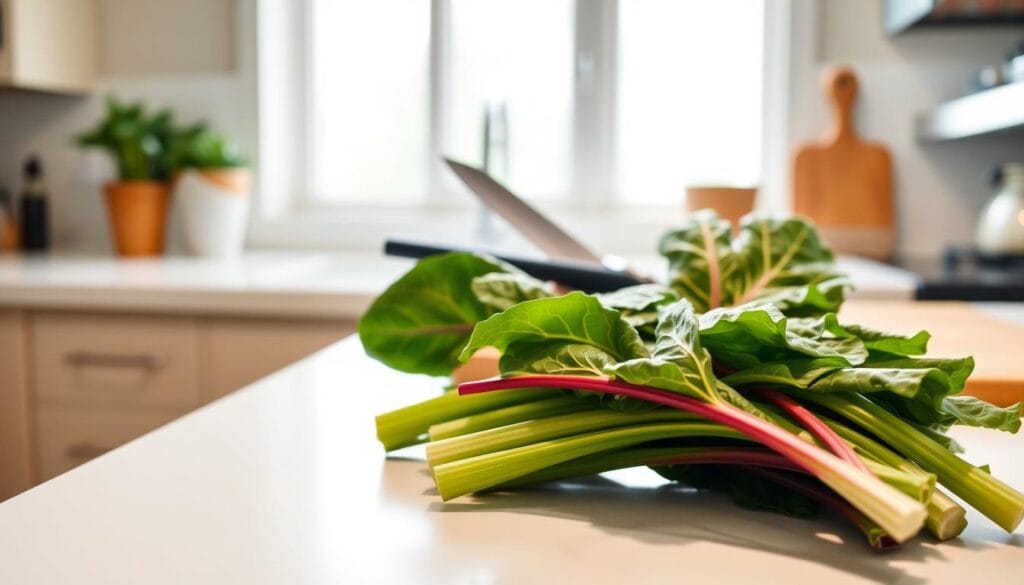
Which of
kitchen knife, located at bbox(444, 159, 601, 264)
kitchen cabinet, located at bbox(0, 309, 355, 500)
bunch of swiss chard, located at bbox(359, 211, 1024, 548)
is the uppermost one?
kitchen knife, located at bbox(444, 159, 601, 264)

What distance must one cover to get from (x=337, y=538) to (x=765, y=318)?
0.76 ft

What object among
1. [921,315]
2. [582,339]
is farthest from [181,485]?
[921,315]

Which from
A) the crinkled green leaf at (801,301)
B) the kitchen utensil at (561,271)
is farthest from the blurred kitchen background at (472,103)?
the crinkled green leaf at (801,301)

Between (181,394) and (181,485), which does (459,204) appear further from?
(181,485)

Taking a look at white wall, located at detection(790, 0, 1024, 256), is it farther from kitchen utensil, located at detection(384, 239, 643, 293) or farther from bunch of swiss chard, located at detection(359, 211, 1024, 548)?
bunch of swiss chard, located at detection(359, 211, 1024, 548)

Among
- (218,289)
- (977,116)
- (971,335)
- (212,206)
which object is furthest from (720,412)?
(212,206)

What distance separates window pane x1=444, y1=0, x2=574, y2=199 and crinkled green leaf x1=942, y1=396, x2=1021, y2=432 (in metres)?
1.96

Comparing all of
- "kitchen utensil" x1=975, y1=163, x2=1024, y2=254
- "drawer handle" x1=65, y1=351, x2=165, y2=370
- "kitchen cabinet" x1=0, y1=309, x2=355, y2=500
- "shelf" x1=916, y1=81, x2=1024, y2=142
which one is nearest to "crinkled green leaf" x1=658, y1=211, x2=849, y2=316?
"shelf" x1=916, y1=81, x2=1024, y2=142

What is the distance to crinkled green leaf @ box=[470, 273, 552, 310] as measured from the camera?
0.63 m

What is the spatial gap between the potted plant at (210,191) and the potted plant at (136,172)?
0.05 m

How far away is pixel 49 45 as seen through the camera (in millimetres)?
2281

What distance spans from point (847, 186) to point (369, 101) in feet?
4.04

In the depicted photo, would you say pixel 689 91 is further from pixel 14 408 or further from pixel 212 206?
pixel 14 408

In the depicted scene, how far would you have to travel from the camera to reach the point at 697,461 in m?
0.51
